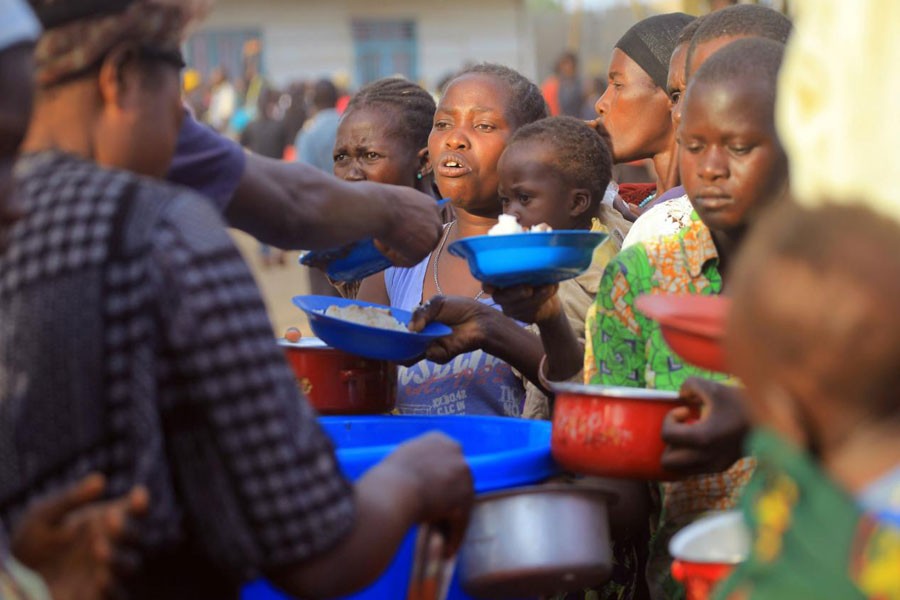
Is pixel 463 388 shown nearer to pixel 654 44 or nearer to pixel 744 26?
pixel 744 26

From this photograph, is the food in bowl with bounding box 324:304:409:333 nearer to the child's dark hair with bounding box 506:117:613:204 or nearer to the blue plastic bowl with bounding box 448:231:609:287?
the blue plastic bowl with bounding box 448:231:609:287

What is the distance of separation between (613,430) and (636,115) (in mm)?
2606

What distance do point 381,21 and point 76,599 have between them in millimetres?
25630

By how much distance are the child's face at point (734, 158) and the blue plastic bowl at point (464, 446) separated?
643 millimetres

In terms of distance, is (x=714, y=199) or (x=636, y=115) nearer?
(x=714, y=199)

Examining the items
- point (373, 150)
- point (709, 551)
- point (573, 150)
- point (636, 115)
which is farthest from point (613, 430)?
point (636, 115)

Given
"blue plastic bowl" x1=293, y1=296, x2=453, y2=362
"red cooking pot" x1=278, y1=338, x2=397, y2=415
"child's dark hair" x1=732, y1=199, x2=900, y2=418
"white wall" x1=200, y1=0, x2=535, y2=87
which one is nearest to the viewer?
"child's dark hair" x1=732, y1=199, x2=900, y2=418

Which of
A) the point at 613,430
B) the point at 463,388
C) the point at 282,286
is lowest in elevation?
the point at 282,286

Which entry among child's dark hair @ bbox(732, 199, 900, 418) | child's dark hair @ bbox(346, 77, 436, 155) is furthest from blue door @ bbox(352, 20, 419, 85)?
child's dark hair @ bbox(732, 199, 900, 418)

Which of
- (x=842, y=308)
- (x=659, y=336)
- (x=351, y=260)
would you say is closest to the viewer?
(x=842, y=308)

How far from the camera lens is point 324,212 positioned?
3146 millimetres

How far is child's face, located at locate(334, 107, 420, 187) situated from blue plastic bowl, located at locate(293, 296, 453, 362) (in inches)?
49.5

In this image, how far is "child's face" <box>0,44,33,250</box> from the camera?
182 cm

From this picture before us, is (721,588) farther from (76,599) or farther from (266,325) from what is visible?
(76,599)
